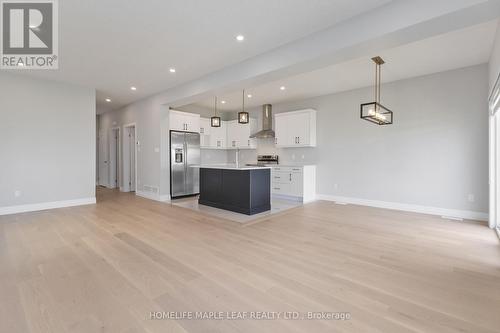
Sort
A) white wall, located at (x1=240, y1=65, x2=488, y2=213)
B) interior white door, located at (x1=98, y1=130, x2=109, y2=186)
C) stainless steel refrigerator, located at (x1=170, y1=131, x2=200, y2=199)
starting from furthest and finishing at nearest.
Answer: interior white door, located at (x1=98, y1=130, x2=109, y2=186)
stainless steel refrigerator, located at (x1=170, y1=131, x2=200, y2=199)
white wall, located at (x1=240, y1=65, x2=488, y2=213)

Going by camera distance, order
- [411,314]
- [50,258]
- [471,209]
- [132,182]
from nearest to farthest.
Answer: [411,314]
[50,258]
[471,209]
[132,182]

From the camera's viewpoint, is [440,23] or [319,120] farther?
[319,120]

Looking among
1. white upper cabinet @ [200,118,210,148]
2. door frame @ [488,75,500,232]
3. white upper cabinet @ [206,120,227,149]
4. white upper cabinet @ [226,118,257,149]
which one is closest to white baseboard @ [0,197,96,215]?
white upper cabinet @ [200,118,210,148]

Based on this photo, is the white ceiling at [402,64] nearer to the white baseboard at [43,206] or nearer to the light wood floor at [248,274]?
the light wood floor at [248,274]

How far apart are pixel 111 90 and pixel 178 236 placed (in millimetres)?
4681

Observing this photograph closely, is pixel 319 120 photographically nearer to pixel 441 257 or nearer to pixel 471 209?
pixel 471 209

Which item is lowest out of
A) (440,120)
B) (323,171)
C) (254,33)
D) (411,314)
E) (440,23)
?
(411,314)

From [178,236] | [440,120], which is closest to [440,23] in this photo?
[440,120]

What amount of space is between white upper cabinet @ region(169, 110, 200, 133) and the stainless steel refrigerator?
7.3 inches

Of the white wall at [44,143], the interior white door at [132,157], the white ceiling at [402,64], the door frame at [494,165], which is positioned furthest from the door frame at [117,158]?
the door frame at [494,165]

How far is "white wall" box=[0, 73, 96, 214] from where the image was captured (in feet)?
15.6

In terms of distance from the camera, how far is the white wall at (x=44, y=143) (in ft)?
15.6

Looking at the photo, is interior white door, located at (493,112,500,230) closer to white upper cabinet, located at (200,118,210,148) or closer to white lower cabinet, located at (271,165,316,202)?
white lower cabinet, located at (271,165,316,202)

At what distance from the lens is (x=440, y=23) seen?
2.36m
